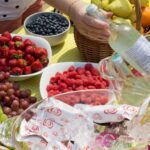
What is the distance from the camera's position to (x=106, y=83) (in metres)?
1.08

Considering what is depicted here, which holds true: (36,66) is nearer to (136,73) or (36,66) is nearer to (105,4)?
(105,4)

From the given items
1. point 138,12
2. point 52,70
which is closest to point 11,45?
point 52,70

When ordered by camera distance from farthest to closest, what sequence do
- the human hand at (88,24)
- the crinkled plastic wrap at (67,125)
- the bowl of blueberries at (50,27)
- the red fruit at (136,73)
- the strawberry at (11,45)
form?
the bowl of blueberries at (50,27)
the strawberry at (11,45)
the human hand at (88,24)
the red fruit at (136,73)
the crinkled plastic wrap at (67,125)

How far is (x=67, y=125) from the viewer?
0.72 m

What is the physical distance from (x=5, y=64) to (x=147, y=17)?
0.42m

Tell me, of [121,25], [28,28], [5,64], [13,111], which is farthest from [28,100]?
[28,28]

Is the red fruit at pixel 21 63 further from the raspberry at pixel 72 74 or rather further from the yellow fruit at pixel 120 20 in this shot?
the yellow fruit at pixel 120 20

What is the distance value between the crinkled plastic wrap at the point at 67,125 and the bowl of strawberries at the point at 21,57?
0.40m

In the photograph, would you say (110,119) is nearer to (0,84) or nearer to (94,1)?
(0,84)

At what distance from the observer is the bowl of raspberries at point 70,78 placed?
3.48 feet

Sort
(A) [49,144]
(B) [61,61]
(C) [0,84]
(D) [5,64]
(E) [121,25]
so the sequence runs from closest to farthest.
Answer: (A) [49,144]
(E) [121,25]
(C) [0,84]
(D) [5,64]
(B) [61,61]

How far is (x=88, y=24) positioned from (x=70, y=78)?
0.51 feet

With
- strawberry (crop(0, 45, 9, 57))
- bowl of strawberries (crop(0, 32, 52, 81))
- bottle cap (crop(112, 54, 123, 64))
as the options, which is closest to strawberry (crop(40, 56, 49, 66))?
bowl of strawberries (crop(0, 32, 52, 81))

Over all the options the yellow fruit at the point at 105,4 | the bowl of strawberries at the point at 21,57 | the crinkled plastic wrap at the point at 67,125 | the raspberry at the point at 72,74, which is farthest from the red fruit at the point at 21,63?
the crinkled plastic wrap at the point at 67,125
